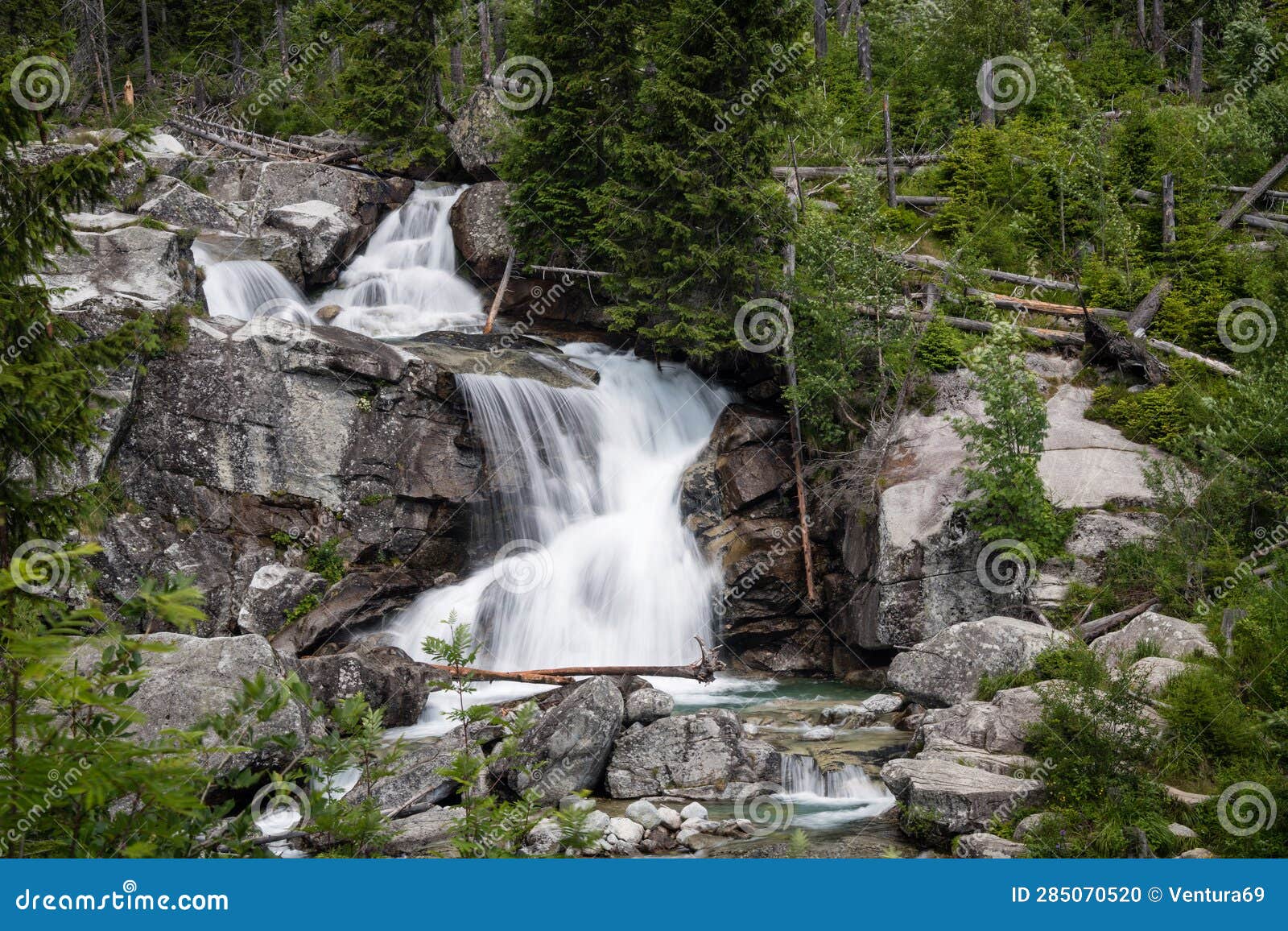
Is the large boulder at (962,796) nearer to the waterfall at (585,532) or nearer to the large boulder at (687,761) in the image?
→ the large boulder at (687,761)

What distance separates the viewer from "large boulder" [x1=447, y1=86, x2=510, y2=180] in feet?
89.4

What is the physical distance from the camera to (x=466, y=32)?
44.1 m

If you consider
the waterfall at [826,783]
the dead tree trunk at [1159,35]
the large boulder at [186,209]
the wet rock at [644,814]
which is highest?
the dead tree trunk at [1159,35]

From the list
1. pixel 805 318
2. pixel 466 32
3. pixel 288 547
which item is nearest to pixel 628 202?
pixel 805 318

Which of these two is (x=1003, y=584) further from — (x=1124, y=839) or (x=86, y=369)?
(x=86, y=369)

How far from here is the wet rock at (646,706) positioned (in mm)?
12625

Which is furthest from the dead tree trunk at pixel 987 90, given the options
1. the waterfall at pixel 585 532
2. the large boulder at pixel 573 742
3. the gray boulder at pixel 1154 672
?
the large boulder at pixel 573 742

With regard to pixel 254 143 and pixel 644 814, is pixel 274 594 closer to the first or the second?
pixel 644 814

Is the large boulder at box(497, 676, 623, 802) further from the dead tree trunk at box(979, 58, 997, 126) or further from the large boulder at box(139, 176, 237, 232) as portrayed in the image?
the dead tree trunk at box(979, 58, 997, 126)

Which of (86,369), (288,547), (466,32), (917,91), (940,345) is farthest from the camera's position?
(466,32)

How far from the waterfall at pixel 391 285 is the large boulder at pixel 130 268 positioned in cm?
204

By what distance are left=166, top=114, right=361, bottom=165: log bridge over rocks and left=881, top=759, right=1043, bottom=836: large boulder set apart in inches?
981

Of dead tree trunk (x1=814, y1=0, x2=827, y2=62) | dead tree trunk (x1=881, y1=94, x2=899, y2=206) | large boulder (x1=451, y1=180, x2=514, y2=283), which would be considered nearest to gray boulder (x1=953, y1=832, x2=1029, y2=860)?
large boulder (x1=451, y1=180, x2=514, y2=283)

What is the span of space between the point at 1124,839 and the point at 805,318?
1252cm
